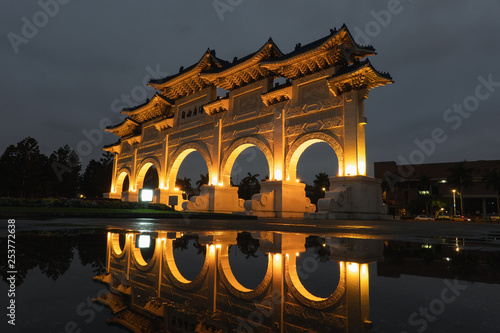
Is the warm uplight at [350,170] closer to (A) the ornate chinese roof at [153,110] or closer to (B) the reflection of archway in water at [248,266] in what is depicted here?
(B) the reflection of archway in water at [248,266]

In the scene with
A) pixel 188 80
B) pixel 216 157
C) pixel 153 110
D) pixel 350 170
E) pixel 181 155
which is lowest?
pixel 350 170

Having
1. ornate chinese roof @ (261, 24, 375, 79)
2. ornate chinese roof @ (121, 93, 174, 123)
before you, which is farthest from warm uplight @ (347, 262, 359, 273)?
ornate chinese roof @ (121, 93, 174, 123)

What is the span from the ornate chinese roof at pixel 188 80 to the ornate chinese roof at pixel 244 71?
1.60 meters

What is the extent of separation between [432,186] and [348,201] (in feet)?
144

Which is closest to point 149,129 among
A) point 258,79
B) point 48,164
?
point 258,79

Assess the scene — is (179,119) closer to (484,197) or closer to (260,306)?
(260,306)

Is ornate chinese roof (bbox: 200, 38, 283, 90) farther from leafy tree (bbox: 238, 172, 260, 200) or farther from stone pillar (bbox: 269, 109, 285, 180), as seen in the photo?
leafy tree (bbox: 238, 172, 260, 200)

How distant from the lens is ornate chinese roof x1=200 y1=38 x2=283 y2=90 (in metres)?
18.2

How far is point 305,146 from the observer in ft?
55.3

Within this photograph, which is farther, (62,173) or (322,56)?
(62,173)

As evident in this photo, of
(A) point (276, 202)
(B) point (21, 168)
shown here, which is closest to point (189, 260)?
(A) point (276, 202)

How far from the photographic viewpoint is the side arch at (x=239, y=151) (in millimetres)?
17844

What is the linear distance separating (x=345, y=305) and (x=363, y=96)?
15.2m

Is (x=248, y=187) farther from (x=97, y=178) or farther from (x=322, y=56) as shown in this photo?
(x=322, y=56)
